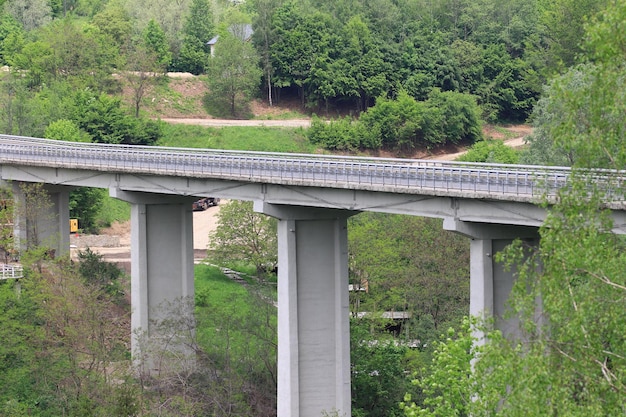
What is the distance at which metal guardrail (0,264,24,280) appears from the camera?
61.2 m

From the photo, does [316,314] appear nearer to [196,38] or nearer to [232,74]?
[232,74]

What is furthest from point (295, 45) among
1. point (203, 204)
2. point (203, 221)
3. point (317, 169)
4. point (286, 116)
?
point (317, 169)

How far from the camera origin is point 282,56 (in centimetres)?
11519

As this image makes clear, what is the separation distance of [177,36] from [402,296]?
7070cm

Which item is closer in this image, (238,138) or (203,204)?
(203,204)

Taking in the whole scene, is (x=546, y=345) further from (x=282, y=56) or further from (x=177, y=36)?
(x=177, y=36)

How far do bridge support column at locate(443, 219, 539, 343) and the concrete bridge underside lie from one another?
4 cm

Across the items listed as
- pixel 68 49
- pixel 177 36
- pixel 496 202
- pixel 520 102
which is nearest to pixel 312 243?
pixel 496 202

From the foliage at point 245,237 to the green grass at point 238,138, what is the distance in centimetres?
2519

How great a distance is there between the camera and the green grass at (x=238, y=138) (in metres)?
103

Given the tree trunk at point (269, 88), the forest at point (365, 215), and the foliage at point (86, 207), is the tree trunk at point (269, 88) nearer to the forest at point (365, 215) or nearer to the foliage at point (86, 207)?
→ the forest at point (365, 215)

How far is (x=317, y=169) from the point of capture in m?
48.9

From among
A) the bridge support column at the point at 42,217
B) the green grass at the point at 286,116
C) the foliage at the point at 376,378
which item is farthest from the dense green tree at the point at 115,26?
the foliage at the point at 376,378

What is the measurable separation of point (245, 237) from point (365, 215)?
809cm
